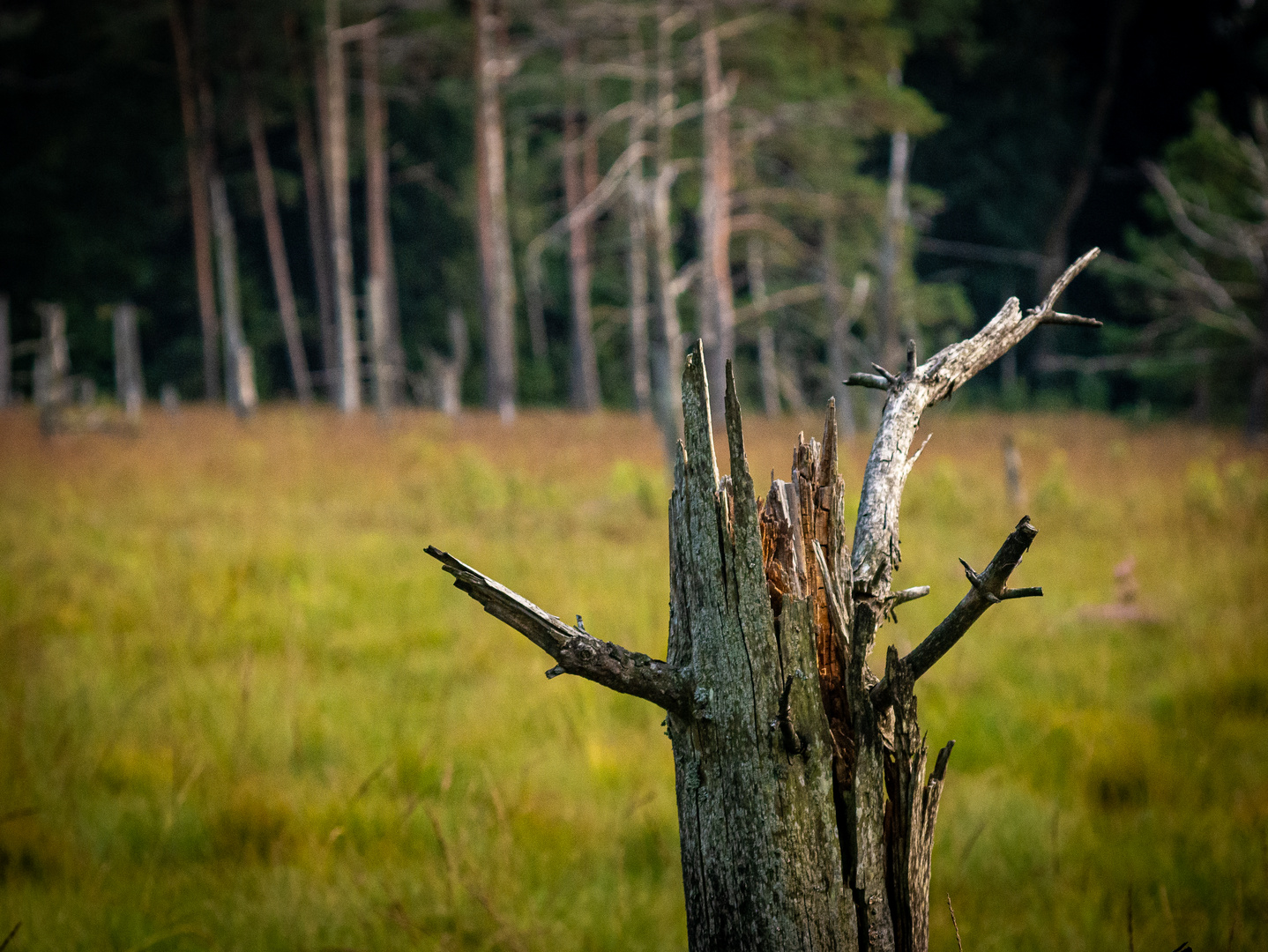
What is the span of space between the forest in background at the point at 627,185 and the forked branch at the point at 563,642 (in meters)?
8.24

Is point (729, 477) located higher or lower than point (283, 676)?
higher

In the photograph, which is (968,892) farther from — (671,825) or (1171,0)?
(1171,0)

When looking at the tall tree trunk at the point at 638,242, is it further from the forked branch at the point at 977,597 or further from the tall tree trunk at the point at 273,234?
the forked branch at the point at 977,597

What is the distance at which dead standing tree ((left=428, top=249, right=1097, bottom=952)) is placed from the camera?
1151 millimetres

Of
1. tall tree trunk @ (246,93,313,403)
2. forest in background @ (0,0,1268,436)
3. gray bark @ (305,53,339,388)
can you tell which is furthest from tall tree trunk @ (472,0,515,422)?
tall tree trunk @ (246,93,313,403)

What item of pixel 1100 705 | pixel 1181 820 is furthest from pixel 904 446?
pixel 1100 705

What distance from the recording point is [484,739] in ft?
10.9

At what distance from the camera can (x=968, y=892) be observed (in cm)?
240

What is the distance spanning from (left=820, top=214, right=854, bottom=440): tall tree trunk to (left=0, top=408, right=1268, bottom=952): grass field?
9957 mm

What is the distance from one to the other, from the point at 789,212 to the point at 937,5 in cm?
575

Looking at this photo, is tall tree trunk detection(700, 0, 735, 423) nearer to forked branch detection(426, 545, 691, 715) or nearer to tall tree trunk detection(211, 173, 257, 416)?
tall tree trunk detection(211, 173, 257, 416)

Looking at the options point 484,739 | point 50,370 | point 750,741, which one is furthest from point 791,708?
point 50,370

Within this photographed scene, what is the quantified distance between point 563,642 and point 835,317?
17654mm

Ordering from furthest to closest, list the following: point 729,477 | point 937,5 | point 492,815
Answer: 1. point 937,5
2. point 492,815
3. point 729,477
